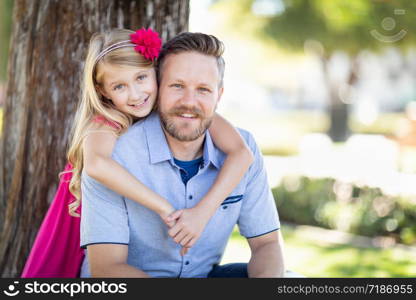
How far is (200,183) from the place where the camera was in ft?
9.53

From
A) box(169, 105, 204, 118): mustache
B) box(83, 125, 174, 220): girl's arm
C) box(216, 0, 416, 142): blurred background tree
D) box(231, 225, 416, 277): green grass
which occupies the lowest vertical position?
box(231, 225, 416, 277): green grass

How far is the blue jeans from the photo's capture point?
3076mm

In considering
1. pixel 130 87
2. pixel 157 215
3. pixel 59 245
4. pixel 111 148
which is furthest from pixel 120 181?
pixel 59 245

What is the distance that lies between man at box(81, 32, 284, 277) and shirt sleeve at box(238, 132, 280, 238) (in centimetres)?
2

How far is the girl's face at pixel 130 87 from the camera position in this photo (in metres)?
2.91

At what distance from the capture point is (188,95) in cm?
283

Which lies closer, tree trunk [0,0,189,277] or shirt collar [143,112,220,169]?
shirt collar [143,112,220,169]

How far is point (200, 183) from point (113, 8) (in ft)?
3.83

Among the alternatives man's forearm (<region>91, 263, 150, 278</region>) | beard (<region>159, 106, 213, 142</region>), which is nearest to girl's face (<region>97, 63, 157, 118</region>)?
beard (<region>159, 106, 213, 142</region>)

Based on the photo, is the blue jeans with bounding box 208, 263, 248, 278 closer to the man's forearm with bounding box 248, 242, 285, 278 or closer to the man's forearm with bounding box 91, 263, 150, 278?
the man's forearm with bounding box 248, 242, 285, 278

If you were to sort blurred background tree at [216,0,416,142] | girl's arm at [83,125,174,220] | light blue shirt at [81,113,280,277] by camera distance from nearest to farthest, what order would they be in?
girl's arm at [83,125,174,220]
light blue shirt at [81,113,280,277]
blurred background tree at [216,0,416,142]

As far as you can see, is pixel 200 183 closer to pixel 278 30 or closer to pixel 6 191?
pixel 6 191

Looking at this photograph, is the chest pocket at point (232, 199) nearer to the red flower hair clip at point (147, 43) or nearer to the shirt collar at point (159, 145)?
the shirt collar at point (159, 145)

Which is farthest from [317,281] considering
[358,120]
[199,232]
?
[358,120]
